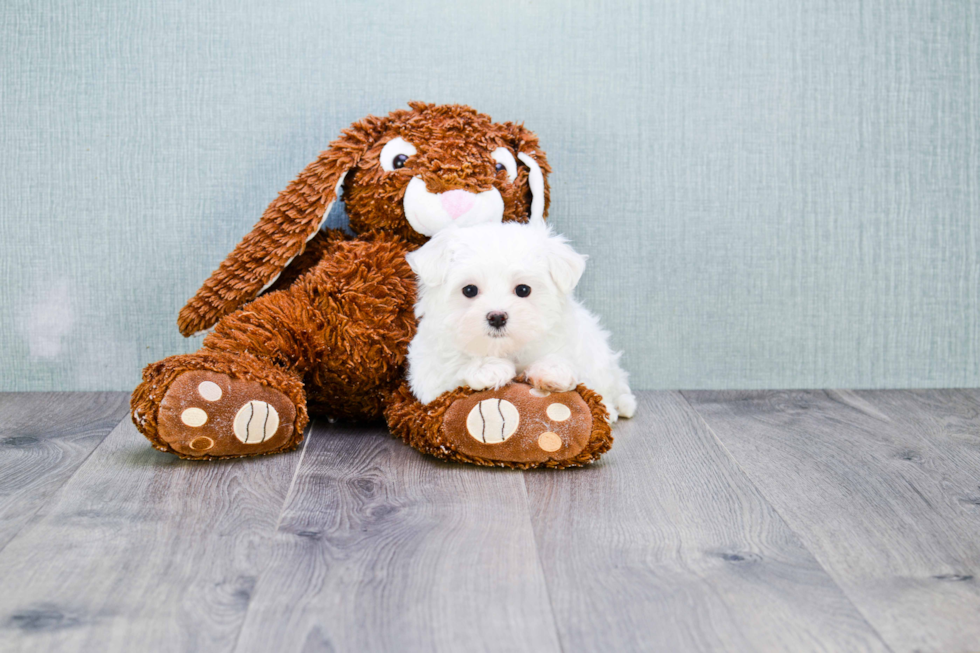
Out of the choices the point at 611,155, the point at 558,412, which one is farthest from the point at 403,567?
the point at 611,155

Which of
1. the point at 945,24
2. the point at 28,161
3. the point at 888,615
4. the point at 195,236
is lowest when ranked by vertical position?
the point at 888,615

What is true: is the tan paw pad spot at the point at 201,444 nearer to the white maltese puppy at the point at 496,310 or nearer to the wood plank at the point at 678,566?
the white maltese puppy at the point at 496,310

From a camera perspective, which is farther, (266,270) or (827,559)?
(266,270)

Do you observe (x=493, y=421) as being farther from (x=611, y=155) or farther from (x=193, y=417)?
(x=611, y=155)

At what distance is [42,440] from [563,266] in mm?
859

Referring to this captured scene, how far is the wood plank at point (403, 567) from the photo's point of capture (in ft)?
2.48

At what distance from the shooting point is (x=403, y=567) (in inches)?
34.8

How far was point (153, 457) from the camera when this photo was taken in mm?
1265

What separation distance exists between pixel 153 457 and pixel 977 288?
159 centimetres

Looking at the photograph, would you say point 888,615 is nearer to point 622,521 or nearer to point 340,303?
point 622,521

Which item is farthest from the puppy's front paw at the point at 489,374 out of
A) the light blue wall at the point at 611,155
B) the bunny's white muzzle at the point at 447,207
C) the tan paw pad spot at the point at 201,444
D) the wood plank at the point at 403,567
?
the light blue wall at the point at 611,155

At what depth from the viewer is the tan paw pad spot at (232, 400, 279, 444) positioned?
1.20 metres

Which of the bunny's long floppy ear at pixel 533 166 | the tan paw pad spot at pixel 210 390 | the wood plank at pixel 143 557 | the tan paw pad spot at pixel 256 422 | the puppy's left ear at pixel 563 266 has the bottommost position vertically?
the wood plank at pixel 143 557

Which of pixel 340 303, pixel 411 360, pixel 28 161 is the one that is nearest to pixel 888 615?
pixel 411 360
